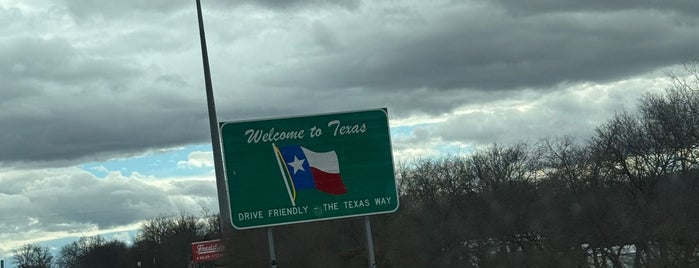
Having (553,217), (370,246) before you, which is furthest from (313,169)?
(553,217)

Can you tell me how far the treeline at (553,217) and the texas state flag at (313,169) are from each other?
11208 mm

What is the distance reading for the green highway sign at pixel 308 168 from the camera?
16.5 metres

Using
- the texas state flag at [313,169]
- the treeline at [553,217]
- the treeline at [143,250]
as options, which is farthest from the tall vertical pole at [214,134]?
the treeline at [143,250]

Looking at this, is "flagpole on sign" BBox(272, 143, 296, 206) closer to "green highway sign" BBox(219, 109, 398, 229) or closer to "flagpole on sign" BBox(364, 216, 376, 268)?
"green highway sign" BBox(219, 109, 398, 229)

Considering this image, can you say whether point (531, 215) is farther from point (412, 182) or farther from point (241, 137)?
point (412, 182)

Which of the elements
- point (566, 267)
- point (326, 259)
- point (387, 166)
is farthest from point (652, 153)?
point (387, 166)

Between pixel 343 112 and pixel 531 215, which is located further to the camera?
pixel 531 215

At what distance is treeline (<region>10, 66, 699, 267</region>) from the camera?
29500 mm

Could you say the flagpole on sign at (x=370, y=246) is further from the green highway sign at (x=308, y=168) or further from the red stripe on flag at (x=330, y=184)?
the red stripe on flag at (x=330, y=184)

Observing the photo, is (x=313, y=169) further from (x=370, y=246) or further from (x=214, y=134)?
(x=214, y=134)

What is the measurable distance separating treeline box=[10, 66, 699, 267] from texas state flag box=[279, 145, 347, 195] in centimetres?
1121

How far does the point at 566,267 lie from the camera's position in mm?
29188

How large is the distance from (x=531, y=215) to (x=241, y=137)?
81.0 feet

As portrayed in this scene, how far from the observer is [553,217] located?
34.1 meters
